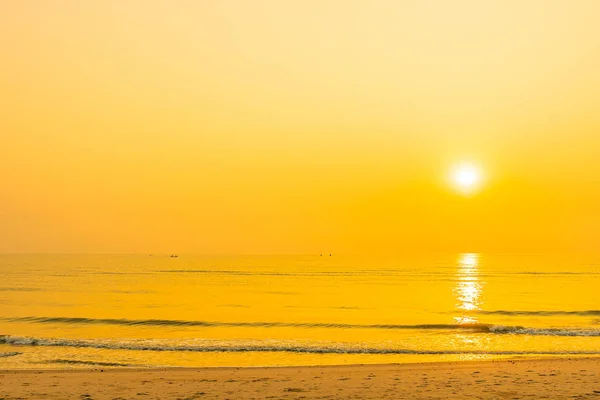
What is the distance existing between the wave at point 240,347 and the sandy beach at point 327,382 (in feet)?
22.3

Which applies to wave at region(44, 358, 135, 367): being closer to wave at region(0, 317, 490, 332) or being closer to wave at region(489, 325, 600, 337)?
wave at region(0, 317, 490, 332)

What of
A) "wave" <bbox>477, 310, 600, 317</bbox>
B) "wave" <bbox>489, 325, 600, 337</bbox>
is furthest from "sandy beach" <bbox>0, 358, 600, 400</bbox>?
"wave" <bbox>477, 310, 600, 317</bbox>

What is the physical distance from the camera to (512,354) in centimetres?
3114

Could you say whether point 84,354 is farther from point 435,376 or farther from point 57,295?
point 57,295

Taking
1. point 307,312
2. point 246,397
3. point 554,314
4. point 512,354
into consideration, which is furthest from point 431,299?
point 246,397

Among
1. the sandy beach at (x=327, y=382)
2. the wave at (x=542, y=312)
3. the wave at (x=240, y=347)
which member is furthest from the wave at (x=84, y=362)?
the wave at (x=542, y=312)

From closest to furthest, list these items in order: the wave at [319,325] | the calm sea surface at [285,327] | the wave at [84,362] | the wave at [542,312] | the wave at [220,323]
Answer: the wave at [84,362]
the calm sea surface at [285,327]
the wave at [319,325]
the wave at [220,323]
the wave at [542,312]

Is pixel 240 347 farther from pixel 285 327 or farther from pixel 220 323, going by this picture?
pixel 220 323

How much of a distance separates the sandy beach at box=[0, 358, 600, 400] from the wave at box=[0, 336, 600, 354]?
6809mm

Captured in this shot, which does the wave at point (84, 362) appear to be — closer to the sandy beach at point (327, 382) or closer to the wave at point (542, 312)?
the sandy beach at point (327, 382)

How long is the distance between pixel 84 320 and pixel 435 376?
37.2 metres

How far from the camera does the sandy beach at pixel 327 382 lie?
18125mm

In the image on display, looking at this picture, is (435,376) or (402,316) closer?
(435,376)

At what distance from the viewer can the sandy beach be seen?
18.1 m
